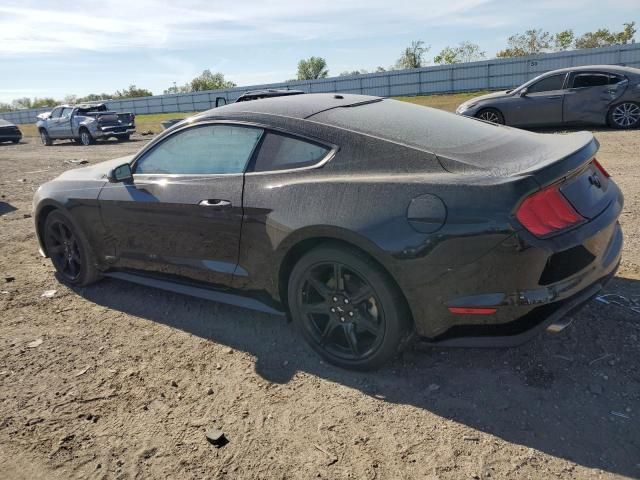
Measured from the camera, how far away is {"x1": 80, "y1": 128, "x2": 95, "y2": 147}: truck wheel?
20.2 m

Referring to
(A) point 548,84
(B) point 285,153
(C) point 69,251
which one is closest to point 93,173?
(C) point 69,251

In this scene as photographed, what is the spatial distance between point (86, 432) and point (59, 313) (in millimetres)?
1807

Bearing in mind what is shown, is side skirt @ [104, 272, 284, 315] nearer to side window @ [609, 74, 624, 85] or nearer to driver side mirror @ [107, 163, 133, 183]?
driver side mirror @ [107, 163, 133, 183]

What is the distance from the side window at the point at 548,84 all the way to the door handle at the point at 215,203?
10955 millimetres

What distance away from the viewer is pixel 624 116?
11766 mm

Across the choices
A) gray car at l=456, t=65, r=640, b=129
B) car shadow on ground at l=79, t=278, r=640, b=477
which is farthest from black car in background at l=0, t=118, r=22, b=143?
car shadow on ground at l=79, t=278, r=640, b=477

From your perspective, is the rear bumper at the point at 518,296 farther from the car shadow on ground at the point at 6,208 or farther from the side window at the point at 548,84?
the side window at the point at 548,84

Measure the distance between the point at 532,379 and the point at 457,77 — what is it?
36.4 m

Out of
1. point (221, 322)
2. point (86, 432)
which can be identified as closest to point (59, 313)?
point (221, 322)

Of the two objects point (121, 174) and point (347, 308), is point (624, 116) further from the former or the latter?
point (121, 174)

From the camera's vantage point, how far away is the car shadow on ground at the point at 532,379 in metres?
2.49

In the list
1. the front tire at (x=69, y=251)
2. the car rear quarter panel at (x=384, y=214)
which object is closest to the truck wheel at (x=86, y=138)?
the front tire at (x=69, y=251)

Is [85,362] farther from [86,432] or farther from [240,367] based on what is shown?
[240,367]

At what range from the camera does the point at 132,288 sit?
475cm
